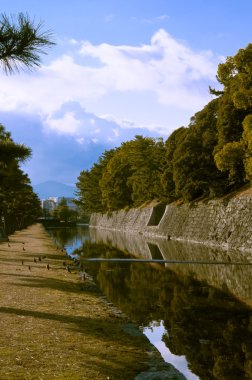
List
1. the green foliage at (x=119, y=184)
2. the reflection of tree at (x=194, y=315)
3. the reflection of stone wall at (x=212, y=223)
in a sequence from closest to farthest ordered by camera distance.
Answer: the reflection of tree at (x=194, y=315) → the reflection of stone wall at (x=212, y=223) → the green foliage at (x=119, y=184)

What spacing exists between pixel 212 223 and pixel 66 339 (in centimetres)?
3277

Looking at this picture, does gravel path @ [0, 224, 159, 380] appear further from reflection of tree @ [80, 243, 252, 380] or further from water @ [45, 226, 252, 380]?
reflection of tree @ [80, 243, 252, 380]

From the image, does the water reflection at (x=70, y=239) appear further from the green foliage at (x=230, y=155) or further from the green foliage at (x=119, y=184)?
the green foliage at (x=230, y=155)

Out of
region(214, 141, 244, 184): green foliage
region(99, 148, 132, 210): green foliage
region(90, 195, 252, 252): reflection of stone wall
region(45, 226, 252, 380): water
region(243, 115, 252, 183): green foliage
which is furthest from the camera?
region(99, 148, 132, 210): green foliage

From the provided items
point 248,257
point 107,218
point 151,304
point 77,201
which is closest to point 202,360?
point 151,304

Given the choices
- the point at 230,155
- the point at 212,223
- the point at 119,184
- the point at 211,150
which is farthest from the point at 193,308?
the point at 119,184

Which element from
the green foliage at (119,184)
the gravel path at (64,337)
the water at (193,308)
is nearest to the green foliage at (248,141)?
the water at (193,308)

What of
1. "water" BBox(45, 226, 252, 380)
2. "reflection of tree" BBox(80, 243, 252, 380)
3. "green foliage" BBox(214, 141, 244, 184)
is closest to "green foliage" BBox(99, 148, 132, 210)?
"green foliage" BBox(214, 141, 244, 184)

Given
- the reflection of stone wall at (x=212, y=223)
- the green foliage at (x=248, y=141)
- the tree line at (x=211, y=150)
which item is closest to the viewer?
the green foliage at (x=248, y=141)

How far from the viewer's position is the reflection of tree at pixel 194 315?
8.70m

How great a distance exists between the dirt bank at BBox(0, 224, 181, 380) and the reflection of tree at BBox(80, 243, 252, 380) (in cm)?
85

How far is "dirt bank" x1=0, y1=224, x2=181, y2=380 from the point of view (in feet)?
24.2

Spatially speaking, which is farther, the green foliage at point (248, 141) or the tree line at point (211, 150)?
the tree line at point (211, 150)

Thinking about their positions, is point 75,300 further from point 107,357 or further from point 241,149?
point 241,149
